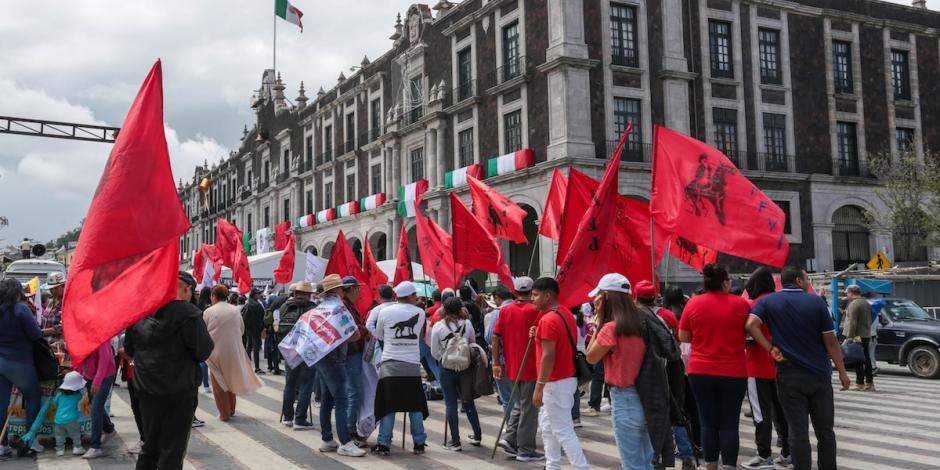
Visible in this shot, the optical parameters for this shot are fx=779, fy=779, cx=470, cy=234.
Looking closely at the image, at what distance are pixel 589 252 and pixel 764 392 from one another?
202cm

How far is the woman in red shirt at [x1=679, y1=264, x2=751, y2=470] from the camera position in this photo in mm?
6145

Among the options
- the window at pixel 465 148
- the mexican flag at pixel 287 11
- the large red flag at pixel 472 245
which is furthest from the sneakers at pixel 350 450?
the mexican flag at pixel 287 11

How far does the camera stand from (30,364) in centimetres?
754

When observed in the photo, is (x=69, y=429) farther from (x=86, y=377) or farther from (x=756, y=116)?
(x=756, y=116)

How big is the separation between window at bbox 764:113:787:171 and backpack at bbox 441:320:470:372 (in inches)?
930

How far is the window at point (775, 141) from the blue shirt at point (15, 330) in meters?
26.4

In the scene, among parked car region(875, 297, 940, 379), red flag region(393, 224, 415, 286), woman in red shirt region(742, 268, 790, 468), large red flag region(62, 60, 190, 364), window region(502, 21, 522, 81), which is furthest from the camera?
window region(502, 21, 522, 81)

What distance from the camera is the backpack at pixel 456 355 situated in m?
8.05

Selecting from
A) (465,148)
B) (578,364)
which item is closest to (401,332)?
(578,364)

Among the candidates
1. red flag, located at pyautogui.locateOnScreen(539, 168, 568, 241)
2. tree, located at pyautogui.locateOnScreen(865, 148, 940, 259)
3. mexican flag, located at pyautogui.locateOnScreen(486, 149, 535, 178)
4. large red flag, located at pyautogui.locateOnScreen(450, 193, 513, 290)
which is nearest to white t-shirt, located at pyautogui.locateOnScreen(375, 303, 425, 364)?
large red flag, located at pyautogui.locateOnScreen(450, 193, 513, 290)

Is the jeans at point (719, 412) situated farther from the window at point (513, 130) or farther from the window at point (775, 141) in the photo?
the window at point (775, 141)

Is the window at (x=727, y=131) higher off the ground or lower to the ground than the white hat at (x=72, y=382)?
higher

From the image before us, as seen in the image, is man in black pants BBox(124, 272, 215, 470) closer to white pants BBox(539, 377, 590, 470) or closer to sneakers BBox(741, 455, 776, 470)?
white pants BBox(539, 377, 590, 470)

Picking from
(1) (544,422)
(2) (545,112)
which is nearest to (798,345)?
(1) (544,422)
